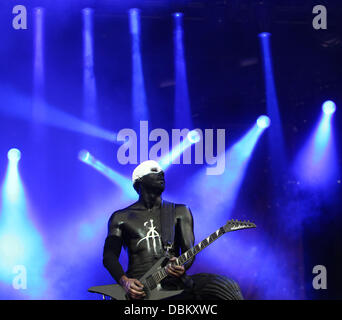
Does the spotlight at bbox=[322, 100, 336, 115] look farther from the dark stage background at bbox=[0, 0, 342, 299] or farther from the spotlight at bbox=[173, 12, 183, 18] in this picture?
the spotlight at bbox=[173, 12, 183, 18]

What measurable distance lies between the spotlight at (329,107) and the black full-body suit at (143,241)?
323 centimetres

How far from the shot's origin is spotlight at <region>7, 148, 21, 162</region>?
679cm

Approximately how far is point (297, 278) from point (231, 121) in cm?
217

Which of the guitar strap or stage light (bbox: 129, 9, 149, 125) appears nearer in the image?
the guitar strap

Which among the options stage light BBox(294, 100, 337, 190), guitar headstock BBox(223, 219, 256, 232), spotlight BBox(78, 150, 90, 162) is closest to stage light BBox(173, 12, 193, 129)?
spotlight BBox(78, 150, 90, 162)

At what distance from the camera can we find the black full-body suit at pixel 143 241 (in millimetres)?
4383

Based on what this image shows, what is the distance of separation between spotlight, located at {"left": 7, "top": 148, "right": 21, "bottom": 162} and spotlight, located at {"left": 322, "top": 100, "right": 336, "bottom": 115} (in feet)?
12.9

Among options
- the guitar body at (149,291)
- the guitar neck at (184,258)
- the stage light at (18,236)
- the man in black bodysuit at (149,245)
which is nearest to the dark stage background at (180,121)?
the stage light at (18,236)

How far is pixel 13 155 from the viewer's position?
22.3 feet

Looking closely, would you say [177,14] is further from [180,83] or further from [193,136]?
[193,136]

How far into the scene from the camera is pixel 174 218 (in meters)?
4.67
